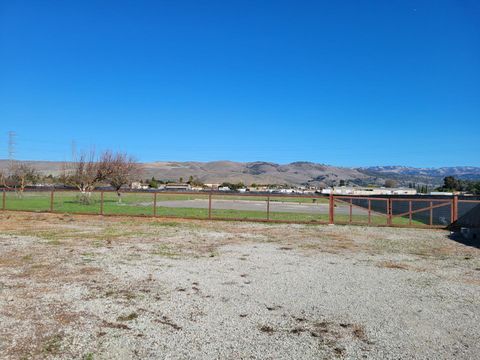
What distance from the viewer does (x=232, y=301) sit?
7.19 meters

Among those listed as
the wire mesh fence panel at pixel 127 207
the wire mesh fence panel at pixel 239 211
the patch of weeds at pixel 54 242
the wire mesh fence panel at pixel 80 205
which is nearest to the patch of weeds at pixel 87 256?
the patch of weeds at pixel 54 242

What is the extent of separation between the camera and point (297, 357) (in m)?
4.89

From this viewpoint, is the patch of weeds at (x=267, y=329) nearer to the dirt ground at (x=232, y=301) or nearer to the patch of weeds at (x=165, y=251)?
the dirt ground at (x=232, y=301)

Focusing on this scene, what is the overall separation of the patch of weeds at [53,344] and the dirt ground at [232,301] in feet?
0.07

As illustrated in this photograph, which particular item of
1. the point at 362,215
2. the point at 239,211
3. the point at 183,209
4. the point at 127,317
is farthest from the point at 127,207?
the point at 127,317

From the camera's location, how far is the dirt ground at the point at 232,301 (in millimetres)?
5164

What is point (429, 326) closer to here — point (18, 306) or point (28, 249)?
point (18, 306)

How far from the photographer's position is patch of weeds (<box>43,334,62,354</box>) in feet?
16.1

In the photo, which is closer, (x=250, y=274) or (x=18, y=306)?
(x=18, y=306)

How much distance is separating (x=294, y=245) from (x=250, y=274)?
5.47 m

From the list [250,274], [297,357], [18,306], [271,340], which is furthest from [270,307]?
[18,306]

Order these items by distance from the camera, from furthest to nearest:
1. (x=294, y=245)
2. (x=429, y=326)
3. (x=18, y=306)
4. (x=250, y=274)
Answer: (x=294, y=245) → (x=250, y=274) → (x=18, y=306) → (x=429, y=326)

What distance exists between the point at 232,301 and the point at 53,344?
2.99 metres

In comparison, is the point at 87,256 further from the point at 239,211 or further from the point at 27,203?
the point at 27,203
